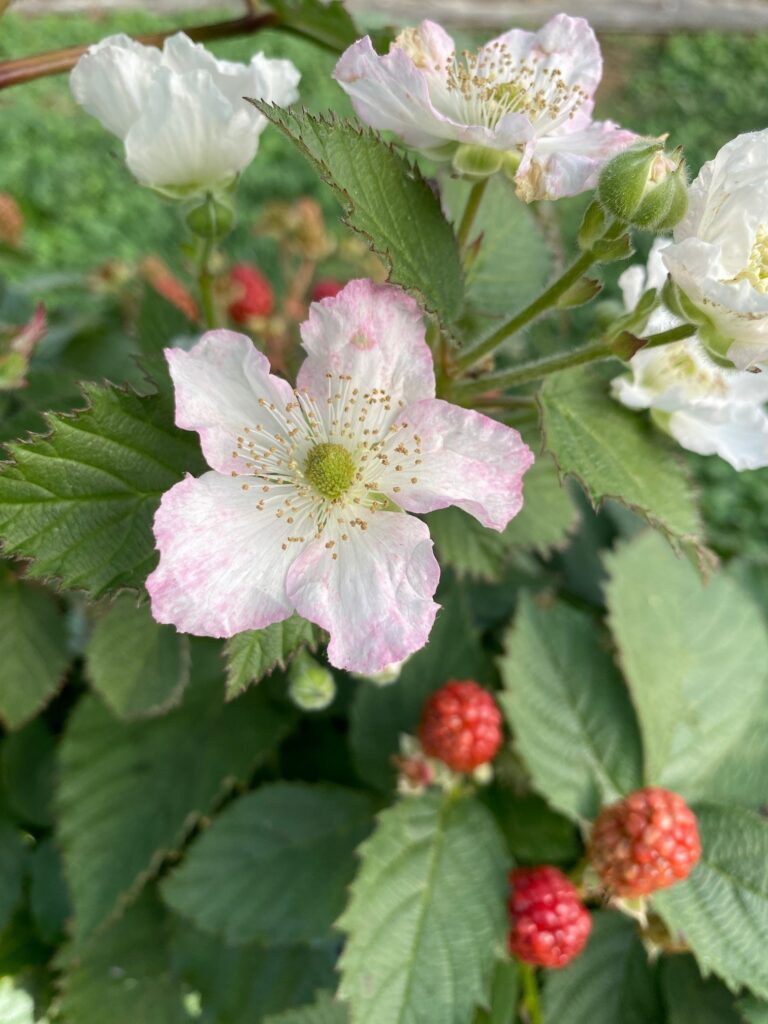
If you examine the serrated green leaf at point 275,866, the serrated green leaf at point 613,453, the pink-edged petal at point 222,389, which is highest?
the pink-edged petal at point 222,389

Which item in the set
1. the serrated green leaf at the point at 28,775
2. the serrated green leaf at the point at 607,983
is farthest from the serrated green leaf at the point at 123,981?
the serrated green leaf at the point at 607,983

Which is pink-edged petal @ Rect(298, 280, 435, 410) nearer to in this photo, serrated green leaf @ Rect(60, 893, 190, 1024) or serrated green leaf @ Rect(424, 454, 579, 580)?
serrated green leaf @ Rect(424, 454, 579, 580)

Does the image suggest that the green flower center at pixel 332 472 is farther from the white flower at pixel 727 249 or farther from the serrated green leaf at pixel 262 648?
the white flower at pixel 727 249

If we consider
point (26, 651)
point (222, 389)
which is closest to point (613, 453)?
point (222, 389)

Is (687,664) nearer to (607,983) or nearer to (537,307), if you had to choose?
(607,983)

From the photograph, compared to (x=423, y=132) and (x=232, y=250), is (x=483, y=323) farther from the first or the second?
(x=232, y=250)

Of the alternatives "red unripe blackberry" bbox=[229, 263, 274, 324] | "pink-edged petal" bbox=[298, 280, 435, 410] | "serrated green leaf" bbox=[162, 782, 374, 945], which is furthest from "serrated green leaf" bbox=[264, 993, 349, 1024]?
"red unripe blackberry" bbox=[229, 263, 274, 324]
